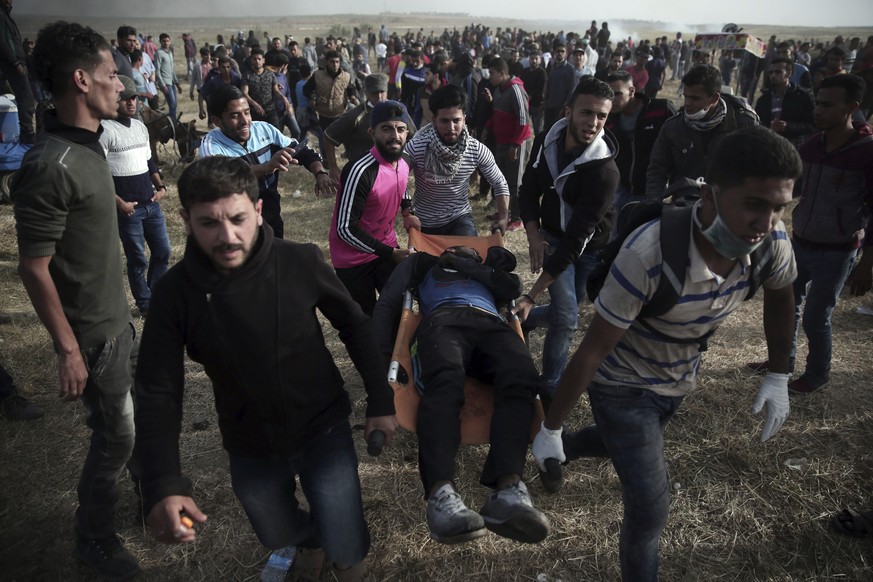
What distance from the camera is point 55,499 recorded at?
3.24 meters

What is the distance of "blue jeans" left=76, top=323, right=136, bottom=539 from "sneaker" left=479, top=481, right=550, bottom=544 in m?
1.74

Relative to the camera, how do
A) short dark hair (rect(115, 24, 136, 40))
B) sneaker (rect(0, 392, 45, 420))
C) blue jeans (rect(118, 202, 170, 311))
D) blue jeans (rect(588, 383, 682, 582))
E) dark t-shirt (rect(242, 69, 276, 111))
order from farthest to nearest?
short dark hair (rect(115, 24, 136, 40)), dark t-shirt (rect(242, 69, 276, 111)), blue jeans (rect(118, 202, 170, 311)), sneaker (rect(0, 392, 45, 420)), blue jeans (rect(588, 383, 682, 582))

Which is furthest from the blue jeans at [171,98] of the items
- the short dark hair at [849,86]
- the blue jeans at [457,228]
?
the short dark hair at [849,86]

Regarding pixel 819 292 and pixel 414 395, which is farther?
pixel 819 292

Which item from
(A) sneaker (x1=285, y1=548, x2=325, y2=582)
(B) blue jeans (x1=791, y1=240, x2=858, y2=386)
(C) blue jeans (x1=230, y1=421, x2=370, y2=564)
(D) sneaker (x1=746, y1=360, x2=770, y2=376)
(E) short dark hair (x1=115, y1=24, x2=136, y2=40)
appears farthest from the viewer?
(E) short dark hair (x1=115, y1=24, x2=136, y2=40)

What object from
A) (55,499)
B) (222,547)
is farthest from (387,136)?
(55,499)

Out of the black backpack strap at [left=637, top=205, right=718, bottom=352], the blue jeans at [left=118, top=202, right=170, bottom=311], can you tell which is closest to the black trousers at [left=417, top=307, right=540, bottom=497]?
the black backpack strap at [left=637, top=205, right=718, bottom=352]

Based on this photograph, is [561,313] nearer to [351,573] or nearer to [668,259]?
[668,259]

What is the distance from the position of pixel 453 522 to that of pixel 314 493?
0.62 metres

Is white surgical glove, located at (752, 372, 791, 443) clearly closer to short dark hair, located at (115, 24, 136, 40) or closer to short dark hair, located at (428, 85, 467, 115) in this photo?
short dark hair, located at (428, 85, 467, 115)

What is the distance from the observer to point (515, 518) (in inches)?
92.2

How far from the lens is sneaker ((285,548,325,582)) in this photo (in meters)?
2.68

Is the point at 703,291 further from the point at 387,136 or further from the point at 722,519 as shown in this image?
the point at 387,136

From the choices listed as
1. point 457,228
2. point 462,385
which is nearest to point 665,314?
point 462,385
